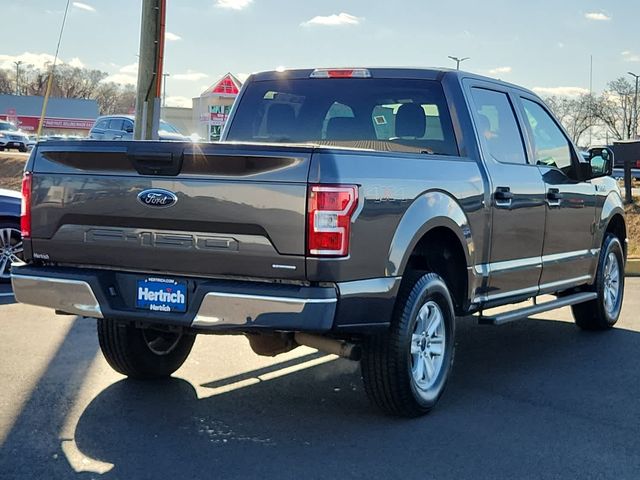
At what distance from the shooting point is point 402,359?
4.64 meters

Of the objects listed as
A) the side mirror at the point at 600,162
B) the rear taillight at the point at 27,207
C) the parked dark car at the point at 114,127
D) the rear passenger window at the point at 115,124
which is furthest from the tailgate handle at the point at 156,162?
the rear passenger window at the point at 115,124

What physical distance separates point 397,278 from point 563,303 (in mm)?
2456

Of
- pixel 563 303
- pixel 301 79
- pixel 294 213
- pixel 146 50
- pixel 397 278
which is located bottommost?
pixel 563 303

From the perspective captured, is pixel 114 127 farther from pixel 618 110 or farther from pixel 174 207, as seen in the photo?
pixel 618 110

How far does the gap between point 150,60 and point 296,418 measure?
21.8 feet

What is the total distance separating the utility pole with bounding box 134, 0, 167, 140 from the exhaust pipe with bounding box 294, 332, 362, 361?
6.26 m

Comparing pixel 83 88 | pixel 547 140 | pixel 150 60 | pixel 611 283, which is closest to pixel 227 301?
pixel 547 140

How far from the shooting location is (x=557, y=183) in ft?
21.3

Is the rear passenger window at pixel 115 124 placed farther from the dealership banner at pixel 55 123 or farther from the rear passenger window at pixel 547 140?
the dealership banner at pixel 55 123

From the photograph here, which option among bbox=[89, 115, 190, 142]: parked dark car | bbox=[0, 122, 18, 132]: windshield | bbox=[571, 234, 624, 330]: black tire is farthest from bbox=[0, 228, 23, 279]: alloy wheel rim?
bbox=[0, 122, 18, 132]: windshield

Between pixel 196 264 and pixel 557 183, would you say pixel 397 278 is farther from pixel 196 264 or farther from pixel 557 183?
pixel 557 183

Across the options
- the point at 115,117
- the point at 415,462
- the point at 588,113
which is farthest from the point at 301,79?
the point at 588,113

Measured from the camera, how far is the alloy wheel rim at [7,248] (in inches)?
356

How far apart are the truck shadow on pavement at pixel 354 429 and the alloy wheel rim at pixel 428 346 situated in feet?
0.72
